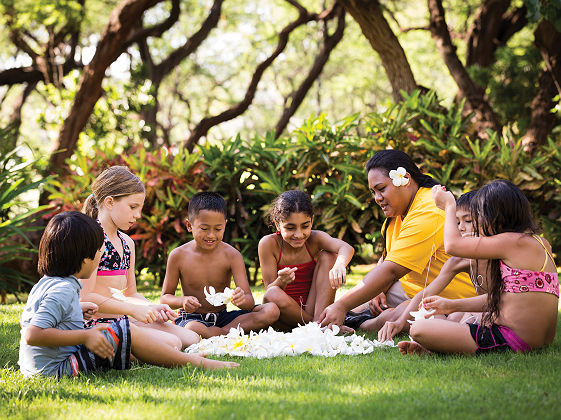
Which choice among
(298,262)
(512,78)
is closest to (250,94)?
(512,78)

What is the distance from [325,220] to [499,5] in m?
7.42

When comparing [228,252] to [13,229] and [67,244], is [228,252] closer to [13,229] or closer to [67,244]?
[67,244]

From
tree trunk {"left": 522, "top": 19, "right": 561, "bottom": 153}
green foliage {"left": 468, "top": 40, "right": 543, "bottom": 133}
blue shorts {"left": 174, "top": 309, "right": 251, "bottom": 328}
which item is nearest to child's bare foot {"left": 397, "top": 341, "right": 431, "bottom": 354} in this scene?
blue shorts {"left": 174, "top": 309, "right": 251, "bottom": 328}

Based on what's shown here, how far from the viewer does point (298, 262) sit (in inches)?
181

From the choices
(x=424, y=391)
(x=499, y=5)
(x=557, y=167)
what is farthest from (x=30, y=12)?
(x=424, y=391)

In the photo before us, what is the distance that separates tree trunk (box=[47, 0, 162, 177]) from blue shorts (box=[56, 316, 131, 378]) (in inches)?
271

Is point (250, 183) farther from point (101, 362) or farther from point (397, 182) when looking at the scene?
point (101, 362)

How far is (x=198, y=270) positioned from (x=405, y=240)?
4.94 ft

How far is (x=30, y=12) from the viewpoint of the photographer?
13391 millimetres

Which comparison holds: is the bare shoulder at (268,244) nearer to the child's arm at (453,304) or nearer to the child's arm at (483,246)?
the child's arm at (453,304)

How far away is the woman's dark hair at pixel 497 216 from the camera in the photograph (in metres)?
3.13

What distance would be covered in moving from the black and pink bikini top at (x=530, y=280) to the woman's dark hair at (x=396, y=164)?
4.38 feet

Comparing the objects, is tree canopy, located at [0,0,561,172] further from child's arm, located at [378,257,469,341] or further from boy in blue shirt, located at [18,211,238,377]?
boy in blue shirt, located at [18,211,238,377]

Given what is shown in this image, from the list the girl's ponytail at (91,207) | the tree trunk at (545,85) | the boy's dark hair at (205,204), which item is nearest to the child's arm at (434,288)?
the boy's dark hair at (205,204)
